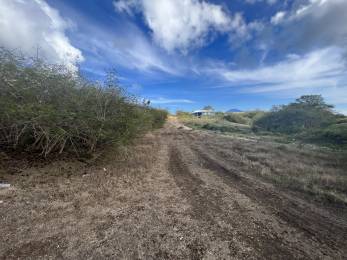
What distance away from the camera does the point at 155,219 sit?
11.7 feet

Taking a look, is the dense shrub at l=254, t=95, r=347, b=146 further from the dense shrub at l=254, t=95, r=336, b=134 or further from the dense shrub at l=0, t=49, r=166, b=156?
the dense shrub at l=0, t=49, r=166, b=156

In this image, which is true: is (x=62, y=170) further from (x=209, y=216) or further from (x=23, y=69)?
(x=209, y=216)

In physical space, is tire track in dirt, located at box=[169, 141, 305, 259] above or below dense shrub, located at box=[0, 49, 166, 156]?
below

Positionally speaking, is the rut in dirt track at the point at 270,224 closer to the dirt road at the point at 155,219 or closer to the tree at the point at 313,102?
the dirt road at the point at 155,219

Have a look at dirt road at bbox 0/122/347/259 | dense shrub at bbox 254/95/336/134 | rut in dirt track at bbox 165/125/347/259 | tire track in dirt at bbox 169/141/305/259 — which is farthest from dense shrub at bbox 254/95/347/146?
tire track in dirt at bbox 169/141/305/259

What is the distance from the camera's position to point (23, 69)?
4887 mm

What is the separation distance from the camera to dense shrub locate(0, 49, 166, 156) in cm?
469

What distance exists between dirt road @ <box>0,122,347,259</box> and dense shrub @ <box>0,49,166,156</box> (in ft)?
3.28

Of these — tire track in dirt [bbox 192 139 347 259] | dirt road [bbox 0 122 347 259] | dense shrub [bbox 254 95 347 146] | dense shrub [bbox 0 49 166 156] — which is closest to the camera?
dirt road [bbox 0 122 347 259]

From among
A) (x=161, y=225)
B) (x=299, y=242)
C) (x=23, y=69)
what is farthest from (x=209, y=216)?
(x=23, y=69)

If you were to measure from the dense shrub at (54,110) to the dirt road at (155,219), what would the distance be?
1.00 metres

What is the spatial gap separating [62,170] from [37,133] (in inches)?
47.6

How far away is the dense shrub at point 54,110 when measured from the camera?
469 centimetres

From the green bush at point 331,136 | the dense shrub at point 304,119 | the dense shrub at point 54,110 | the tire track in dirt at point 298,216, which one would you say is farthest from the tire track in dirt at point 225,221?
the dense shrub at point 304,119
